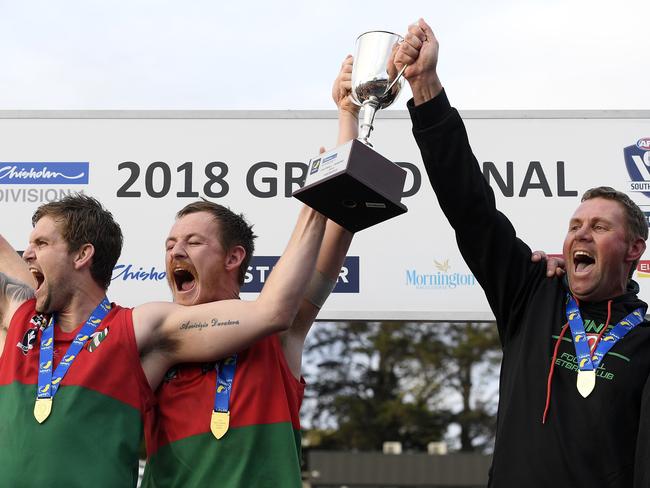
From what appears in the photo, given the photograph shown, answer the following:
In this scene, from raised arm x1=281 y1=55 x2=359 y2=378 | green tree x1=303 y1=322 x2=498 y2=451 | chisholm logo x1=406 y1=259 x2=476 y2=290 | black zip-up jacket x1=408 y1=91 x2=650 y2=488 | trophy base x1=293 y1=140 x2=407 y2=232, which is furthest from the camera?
green tree x1=303 y1=322 x2=498 y2=451

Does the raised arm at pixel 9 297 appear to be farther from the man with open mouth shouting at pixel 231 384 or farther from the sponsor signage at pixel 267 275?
the sponsor signage at pixel 267 275

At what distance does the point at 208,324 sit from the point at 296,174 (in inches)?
82.5

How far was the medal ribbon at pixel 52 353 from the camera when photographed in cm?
332

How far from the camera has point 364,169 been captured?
319cm

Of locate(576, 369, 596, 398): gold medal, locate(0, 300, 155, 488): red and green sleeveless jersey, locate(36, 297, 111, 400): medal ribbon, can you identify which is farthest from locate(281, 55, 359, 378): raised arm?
locate(576, 369, 596, 398): gold medal

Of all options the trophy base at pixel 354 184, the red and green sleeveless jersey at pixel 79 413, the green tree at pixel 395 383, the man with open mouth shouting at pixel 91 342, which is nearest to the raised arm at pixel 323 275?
the man with open mouth shouting at pixel 91 342

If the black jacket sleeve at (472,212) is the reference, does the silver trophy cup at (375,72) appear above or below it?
above

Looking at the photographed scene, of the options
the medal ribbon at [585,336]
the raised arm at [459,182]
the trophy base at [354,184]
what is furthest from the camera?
the raised arm at [459,182]

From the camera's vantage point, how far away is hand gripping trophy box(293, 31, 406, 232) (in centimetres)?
319

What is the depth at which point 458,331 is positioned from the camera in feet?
78.2

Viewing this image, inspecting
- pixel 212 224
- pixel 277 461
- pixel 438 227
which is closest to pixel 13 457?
pixel 277 461

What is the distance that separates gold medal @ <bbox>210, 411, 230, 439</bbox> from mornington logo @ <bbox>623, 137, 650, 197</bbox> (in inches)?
117

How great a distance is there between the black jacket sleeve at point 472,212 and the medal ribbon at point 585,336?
0.22 m

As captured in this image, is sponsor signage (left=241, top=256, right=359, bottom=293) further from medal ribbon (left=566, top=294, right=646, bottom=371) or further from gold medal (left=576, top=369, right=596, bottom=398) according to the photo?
gold medal (left=576, top=369, right=596, bottom=398)
